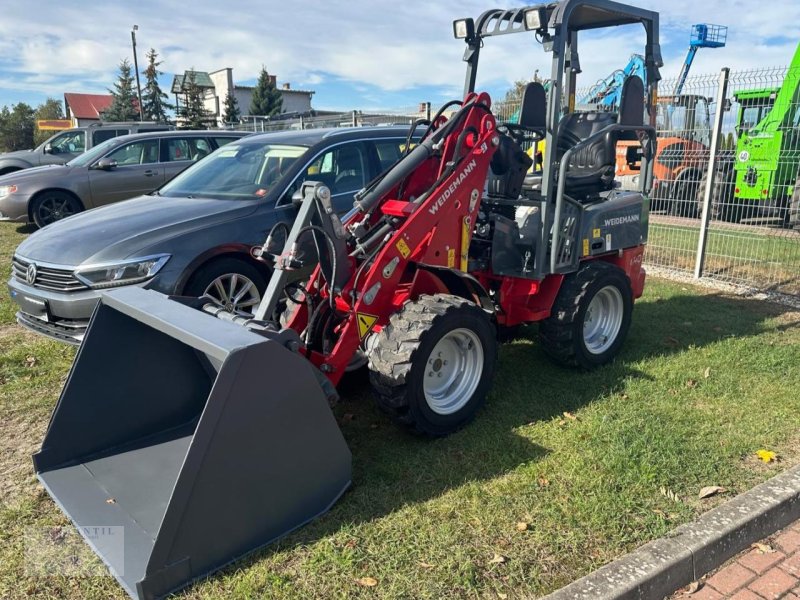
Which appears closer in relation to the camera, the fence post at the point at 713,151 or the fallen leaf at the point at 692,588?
the fallen leaf at the point at 692,588

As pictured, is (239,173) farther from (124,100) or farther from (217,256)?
(124,100)

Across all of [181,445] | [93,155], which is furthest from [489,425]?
[93,155]

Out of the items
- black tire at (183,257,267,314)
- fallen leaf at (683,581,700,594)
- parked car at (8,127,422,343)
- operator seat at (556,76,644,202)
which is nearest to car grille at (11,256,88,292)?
parked car at (8,127,422,343)

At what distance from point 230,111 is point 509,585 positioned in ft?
164

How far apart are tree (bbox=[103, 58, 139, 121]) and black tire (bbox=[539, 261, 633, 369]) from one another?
51.0 m

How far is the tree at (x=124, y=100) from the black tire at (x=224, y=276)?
162 feet

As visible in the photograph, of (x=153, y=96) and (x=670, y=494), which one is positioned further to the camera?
(x=153, y=96)

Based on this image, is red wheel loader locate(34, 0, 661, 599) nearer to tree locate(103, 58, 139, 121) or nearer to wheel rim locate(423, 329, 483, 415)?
wheel rim locate(423, 329, 483, 415)

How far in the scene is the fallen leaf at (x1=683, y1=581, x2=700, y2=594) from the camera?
2.81 meters

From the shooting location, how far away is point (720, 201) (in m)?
8.90

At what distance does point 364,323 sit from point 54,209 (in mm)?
9719

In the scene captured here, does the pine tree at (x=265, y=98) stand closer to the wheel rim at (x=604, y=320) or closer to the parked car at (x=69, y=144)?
the parked car at (x=69, y=144)

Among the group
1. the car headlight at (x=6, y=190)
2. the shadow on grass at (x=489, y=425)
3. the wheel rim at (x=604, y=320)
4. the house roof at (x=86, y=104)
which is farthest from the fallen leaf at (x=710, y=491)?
the house roof at (x=86, y=104)

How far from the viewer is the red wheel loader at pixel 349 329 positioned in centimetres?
275
